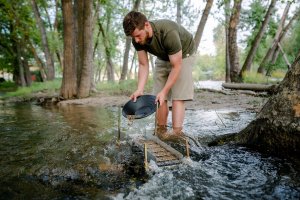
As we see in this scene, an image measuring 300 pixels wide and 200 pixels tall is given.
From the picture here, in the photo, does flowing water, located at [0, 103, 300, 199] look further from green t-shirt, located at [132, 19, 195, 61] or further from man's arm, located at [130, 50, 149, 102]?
green t-shirt, located at [132, 19, 195, 61]

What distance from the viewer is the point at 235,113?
644 cm

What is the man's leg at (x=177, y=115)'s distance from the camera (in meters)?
4.08

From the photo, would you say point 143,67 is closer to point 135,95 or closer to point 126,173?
point 135,95

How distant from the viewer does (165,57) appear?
13.3 feet

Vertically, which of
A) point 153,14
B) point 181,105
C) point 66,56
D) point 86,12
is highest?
point 153,14

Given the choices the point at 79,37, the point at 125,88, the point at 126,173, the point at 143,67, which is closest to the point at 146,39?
the point at 143,67

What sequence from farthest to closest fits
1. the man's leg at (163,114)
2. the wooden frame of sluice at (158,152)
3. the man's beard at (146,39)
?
1. the man's leg at (163,114)
2. the man's beard at (146,39)
3. the wooden frame of sluice at (158,152)

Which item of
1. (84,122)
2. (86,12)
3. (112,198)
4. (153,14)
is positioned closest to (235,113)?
(84,122)

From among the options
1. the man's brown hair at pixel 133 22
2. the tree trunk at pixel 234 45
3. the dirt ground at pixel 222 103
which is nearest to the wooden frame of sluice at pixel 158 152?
the man's brown hair at pixel 133 22

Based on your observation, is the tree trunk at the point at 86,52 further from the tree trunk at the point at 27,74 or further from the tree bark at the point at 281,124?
the tree trunk at the point at 27,74

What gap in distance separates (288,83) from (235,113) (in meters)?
2.96

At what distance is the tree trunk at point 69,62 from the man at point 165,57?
7431mm

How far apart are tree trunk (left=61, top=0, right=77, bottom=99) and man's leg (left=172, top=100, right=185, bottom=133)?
25.9 ft

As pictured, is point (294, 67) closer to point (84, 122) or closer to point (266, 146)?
point (266, 146)
